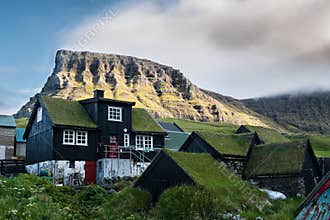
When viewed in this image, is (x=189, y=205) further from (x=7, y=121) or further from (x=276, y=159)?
(x=7, y=121)

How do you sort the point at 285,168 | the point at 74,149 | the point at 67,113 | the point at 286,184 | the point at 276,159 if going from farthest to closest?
the point at 67,113 < the point at 74,149 < the point at 276,159 < the point at 285,168 < the point at 286,184

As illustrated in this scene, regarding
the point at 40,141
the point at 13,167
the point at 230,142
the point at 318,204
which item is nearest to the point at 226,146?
the point at 230,142

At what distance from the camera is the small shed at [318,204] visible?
11.1 m

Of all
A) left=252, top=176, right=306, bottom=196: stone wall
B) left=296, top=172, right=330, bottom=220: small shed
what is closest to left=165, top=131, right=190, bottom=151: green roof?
left=252, top=176, right=306, bottom=196: stone wall

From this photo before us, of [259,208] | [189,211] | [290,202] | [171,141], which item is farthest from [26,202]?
[171,141]

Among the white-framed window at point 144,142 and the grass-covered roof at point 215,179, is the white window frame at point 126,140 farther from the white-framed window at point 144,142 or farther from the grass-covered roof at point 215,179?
the grass-covered roof at point 215,179

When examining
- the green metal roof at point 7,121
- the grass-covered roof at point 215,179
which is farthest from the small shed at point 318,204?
the green metal roof at point 7,121

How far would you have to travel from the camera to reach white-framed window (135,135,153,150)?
143 feet

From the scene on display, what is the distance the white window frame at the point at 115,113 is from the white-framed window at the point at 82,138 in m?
2.85

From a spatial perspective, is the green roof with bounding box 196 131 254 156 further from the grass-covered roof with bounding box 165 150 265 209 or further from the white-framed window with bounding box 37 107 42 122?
the white-framed window with bounding box 37 107 42 122

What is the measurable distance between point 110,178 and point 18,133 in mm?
29066

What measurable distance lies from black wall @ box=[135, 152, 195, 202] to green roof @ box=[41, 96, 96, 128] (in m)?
13.7

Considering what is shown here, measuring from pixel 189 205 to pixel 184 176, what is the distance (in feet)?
11.9

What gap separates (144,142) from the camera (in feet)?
145
